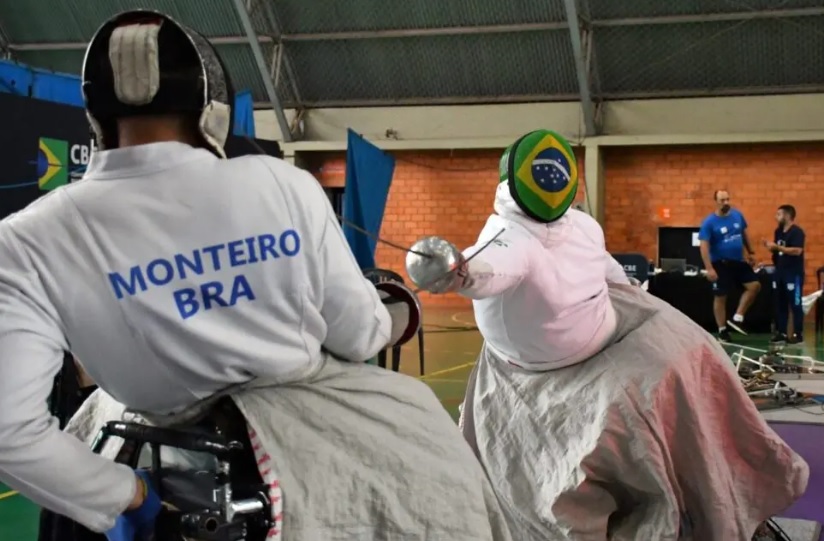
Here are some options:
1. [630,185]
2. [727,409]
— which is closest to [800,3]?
[630,185]

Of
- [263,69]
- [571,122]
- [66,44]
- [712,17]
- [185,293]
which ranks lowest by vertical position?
[185,293]

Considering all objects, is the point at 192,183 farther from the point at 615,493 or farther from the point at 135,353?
the point at 615,493

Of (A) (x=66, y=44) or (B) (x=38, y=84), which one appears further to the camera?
(A) (x=66, y=44)

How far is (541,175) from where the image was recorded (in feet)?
10.6

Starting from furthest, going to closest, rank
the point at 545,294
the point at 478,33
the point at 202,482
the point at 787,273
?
the point at 478,33, the point at 787,273, the point at 545,294, the point at 202,482

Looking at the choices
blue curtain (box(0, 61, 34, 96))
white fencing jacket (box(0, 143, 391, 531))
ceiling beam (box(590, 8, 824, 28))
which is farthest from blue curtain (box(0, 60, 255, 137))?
ceiling beam (box(590, 8, 824, 28))

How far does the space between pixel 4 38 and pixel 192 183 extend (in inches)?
560

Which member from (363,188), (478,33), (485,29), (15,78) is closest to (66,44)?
(478,33)

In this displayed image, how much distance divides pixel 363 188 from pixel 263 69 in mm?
5819

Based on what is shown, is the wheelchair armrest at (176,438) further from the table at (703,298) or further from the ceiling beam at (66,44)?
the ceiling beam at (66,44)

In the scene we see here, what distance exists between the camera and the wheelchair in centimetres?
147

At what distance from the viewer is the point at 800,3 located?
11.5m

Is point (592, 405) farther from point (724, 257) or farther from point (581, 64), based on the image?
point (581, 64)

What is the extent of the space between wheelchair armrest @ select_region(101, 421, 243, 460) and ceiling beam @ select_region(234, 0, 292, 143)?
1151cm
